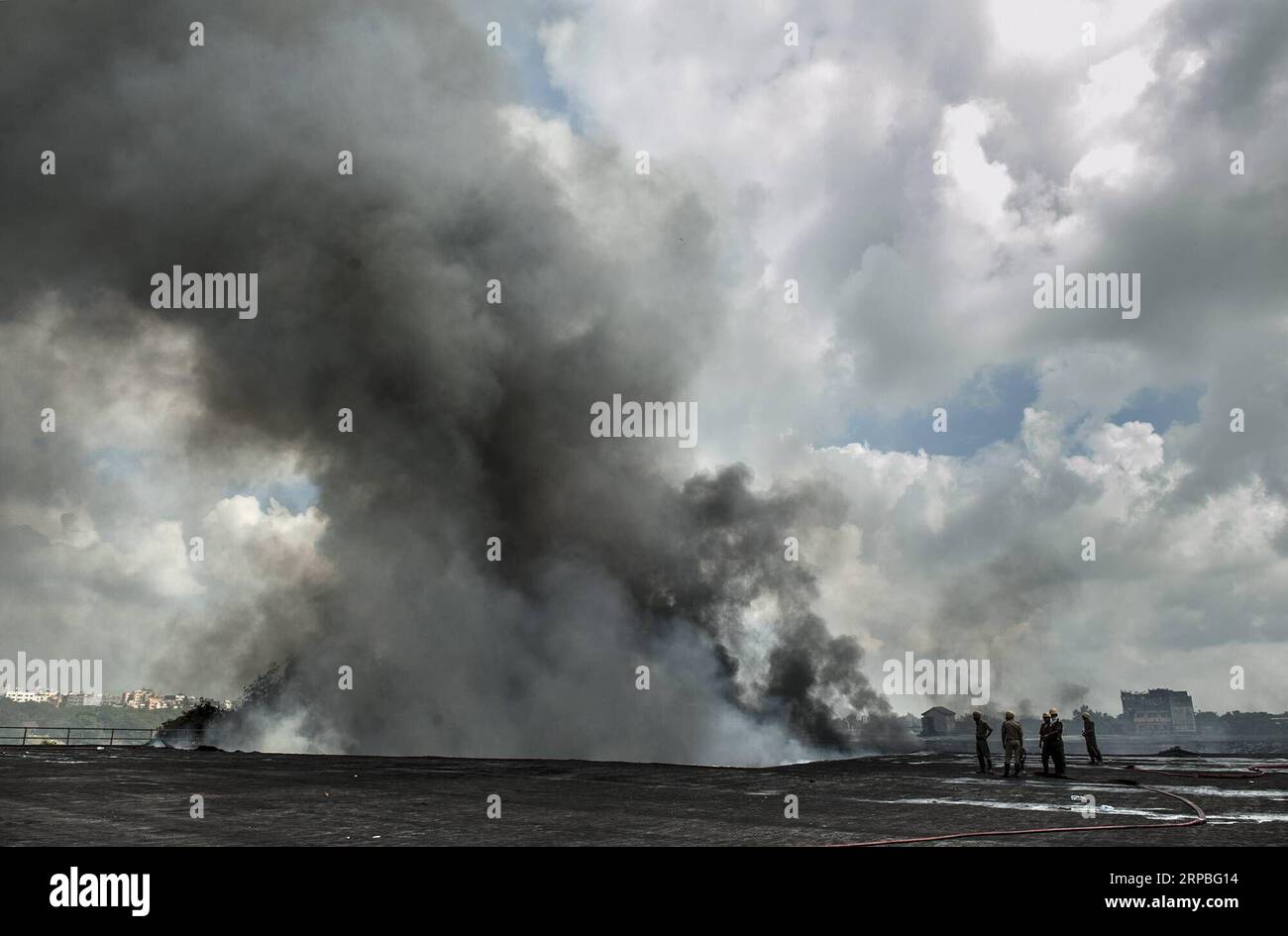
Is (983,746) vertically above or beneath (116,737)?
above

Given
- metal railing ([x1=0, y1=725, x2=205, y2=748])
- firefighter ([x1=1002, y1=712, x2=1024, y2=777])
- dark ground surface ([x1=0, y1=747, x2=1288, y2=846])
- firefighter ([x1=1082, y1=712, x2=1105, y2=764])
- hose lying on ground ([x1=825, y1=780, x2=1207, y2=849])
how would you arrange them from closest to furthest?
1. hose lying on ground ([x1=825, y1=780, x2=1207, y2=849])
2. dark ground surface ([x1=0, y1=747, x2=1288, y2=846])
3. firefighter ([x1=1002, y1=712, x2=1024, y2=777])
4. firefighter ([x1=1082, y1=712, x2=1105, y2=764])
5. metal railing ([x1=0, y1=725, x2=205, y2=748])

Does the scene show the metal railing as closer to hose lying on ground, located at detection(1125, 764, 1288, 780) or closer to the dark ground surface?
the dark ground surface

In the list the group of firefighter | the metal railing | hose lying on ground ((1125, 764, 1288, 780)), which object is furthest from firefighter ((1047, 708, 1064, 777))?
the metal railing

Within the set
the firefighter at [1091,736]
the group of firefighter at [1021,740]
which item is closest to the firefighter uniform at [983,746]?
the group of firefighter at [1021,740]

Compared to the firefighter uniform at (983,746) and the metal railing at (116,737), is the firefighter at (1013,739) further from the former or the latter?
the metal railing at (116,737)

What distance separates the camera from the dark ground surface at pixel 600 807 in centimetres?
1079

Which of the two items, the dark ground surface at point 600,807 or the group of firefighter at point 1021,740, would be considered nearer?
the dark ground surface at point 600,807

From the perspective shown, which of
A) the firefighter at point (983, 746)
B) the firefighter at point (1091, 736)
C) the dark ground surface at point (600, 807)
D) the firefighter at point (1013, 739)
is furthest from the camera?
the firefighter at point (1091, 736)

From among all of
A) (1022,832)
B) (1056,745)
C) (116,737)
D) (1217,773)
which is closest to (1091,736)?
(1217,773)

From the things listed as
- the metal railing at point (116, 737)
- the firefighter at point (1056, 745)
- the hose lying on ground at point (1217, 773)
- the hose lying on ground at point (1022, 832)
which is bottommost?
the metal railing at point (116, 737)

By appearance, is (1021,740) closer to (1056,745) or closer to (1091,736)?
(1056,745)

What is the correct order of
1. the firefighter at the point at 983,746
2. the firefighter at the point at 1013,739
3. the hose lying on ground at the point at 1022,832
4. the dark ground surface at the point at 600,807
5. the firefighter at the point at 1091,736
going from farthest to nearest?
the firefighter at the point at 1091,736 < the firefighter at the point at 983,746 < the firefighter at the point at 1013,739 < the dark ground surface at the point at 600,807 < the hose lying on ground at the point at 1022,832

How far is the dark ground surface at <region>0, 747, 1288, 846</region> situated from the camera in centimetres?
1079

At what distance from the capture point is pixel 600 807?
1496 centimetres
